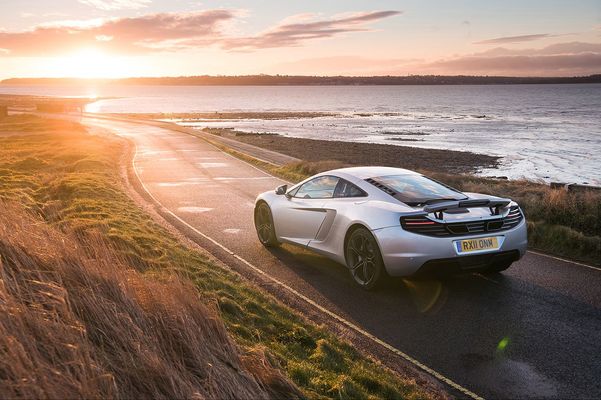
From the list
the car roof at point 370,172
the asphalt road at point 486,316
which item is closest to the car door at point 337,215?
the car roof at point 370,172

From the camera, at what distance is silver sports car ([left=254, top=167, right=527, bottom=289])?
22.5ft

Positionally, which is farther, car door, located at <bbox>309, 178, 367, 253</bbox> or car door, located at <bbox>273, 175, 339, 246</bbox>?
car door, located at <bbox>273, 175, 339, 246</bbox>

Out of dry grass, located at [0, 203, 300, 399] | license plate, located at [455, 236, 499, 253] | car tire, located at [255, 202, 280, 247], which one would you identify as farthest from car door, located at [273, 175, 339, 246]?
dry grass, located at [0, 203, 300, 399]

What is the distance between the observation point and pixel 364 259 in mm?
7543

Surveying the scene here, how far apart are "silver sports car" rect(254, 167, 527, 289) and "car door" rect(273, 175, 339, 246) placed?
0.02 m

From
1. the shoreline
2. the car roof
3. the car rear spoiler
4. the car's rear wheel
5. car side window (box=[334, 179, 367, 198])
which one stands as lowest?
the shoreline

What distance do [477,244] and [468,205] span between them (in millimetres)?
506

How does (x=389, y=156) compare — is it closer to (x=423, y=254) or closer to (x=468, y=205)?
(x=468, y=205)

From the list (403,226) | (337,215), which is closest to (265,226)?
(337,215)

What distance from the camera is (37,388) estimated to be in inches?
120

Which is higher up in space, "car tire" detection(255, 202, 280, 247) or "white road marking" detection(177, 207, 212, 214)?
"car tire" detection(255, 202, 280, 247)

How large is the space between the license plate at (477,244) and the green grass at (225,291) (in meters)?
2.02

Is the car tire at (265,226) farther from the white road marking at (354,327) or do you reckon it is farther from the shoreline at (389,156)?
the shoreline at (389,156)

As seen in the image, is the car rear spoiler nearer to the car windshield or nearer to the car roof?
the car windshield
